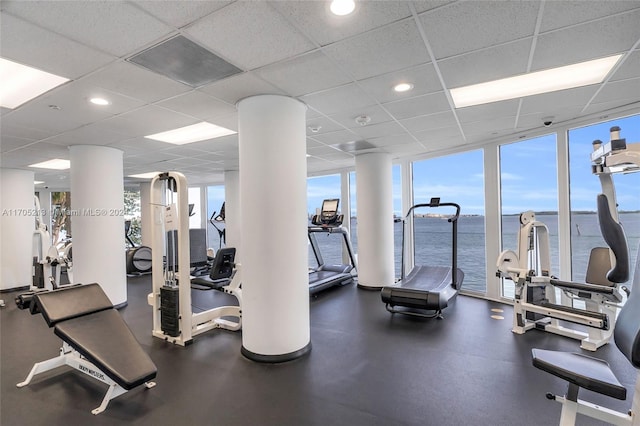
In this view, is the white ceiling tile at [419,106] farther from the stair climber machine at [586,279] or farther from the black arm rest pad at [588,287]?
the black arm rest pad at [588,287]

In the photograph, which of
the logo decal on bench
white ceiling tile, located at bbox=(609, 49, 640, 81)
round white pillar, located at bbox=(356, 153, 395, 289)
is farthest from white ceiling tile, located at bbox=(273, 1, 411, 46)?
round white pillar, located at bbox=(356, 153, 395, 289)

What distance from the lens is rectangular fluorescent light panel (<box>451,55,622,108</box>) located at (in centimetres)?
277

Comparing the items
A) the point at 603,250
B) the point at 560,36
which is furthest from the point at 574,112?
the point at 560,36

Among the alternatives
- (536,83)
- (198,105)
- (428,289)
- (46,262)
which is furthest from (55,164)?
(536,83)

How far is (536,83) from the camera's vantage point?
3.14 metres

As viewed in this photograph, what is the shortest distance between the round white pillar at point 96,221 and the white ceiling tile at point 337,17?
445cm

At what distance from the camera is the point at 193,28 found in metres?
2.00

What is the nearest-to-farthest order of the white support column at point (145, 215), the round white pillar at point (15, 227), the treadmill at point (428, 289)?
the treadmill at point (428, 289), the round white pillar at point (15, 227), the white support column at point (145, 215)

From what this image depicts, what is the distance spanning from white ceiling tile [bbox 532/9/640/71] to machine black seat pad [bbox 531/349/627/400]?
Result: 6.84 ft

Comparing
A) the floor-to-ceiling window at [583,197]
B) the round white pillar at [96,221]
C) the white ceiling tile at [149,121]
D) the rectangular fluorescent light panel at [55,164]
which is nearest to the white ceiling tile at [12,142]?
the round white pillar at [96,221]

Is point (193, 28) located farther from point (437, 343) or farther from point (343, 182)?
point (343, 182)

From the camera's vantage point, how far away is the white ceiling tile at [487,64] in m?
2.34

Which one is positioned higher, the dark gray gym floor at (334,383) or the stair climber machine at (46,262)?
the stair climber machine at (46,262)

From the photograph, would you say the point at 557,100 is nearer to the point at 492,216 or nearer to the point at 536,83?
the point at 536,83
